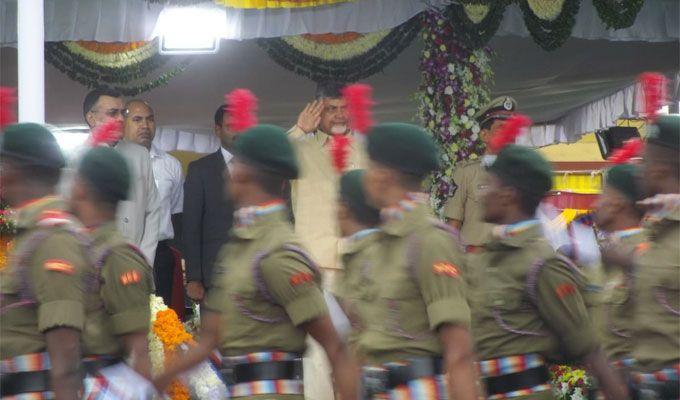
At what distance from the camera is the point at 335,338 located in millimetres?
5363

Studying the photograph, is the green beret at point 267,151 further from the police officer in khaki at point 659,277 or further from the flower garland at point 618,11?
the flower garland at point 618,11

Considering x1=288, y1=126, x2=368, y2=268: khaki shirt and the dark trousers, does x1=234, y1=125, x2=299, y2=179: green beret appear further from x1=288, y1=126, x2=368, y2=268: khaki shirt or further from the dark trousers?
the dark trousers

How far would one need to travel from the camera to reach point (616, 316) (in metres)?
6.52

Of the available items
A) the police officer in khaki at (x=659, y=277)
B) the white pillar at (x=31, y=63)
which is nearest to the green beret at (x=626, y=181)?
the police officer in khaki at (x=659, y=277)

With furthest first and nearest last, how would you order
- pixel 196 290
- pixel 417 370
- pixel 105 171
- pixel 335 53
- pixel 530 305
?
1. pixel 335 53
2. pixel 196 290
3. pixel 105 171
4. pixel 530 305
5. pixel 417 370

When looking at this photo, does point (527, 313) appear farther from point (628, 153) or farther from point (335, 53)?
point (335, 53)

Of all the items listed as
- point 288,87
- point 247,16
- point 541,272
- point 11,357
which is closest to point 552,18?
point 247,16

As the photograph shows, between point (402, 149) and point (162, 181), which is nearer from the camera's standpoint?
point (402, 149)

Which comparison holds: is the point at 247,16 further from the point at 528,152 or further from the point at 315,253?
the point at 528,152

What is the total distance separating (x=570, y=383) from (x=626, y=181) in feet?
10.1

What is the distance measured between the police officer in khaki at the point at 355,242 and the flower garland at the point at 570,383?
306 cm

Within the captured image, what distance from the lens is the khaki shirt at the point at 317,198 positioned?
9383 millimetres

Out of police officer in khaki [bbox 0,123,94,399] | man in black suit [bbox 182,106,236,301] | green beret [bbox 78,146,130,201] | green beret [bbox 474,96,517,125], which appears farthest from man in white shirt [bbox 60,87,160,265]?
police officer in khaki [bbox 0,123,94,399]

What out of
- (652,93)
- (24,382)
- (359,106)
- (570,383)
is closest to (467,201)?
(570,383)
